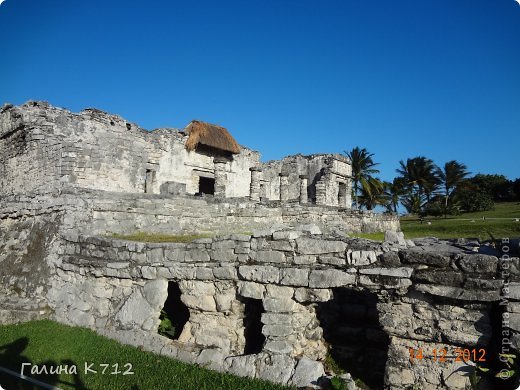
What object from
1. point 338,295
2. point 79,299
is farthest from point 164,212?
point 338,295

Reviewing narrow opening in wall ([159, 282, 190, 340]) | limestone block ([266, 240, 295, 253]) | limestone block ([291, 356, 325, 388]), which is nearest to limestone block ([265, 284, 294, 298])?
limestone block ([266, 240, 295, 253])

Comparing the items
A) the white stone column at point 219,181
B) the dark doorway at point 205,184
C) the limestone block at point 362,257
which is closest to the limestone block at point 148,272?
the limestone block at point 362,257

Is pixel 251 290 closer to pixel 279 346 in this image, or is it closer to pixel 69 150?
pixel 279 346

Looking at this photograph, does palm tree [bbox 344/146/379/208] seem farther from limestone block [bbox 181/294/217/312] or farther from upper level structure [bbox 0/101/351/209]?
limestone block [bbox 181/294/217/312]

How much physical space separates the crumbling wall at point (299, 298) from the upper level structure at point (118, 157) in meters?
3.98

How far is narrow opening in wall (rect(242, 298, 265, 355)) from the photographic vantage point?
6.03 m

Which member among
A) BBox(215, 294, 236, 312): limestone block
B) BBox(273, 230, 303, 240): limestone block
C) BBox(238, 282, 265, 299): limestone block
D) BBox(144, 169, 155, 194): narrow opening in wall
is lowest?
BBox(215, 294, 236, 312): limestone block

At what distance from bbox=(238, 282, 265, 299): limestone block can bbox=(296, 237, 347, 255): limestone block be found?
84cm

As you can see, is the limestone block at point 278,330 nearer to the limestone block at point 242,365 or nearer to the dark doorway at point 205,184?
the limestone block at point 242,365

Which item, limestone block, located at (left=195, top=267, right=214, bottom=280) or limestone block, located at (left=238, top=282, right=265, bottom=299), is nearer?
limestone block, located at (left=238, top=282, right=265, bottom=299)

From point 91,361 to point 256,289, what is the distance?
8.50ft

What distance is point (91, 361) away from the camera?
17.8ft

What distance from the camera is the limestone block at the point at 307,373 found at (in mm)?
4711

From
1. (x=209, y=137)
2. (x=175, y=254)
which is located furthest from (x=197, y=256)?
(x=209, y=137)
